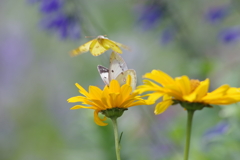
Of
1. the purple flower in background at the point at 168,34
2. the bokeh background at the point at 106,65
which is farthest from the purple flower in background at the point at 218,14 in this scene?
the purple flower in background at the point at 168,34

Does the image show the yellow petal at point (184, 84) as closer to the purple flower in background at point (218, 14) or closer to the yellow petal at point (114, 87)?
the yellow petal at point (114, 87)

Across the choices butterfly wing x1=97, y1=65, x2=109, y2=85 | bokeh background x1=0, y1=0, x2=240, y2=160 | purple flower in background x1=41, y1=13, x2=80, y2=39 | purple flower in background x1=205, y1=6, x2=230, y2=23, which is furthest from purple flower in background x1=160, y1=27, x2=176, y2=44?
butterfly wing x1=97, y1=65, x2=109, y2=85

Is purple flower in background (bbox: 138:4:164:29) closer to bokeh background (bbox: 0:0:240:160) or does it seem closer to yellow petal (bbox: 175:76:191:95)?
bokeh background (bbox: 0:0:240:160)

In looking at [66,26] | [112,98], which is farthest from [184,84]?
[66,26]

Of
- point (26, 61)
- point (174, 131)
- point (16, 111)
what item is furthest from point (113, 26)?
point (174, 131)

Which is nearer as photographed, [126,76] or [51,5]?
[126,76]

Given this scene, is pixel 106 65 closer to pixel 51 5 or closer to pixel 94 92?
pixel 51 5
